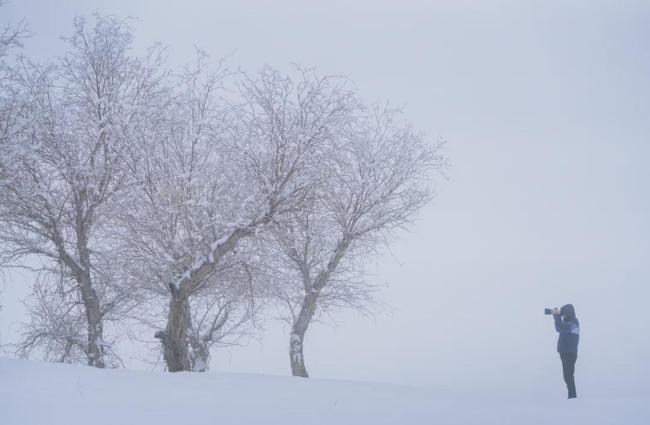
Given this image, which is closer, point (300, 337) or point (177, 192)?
point (177, 192)

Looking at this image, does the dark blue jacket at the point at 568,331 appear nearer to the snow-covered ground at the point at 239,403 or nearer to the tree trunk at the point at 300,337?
the snow-covered ground at the point at 239,403

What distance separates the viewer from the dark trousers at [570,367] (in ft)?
40.2

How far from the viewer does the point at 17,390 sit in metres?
7.96

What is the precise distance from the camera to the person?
1223cm

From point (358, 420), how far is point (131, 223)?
28.0 ft

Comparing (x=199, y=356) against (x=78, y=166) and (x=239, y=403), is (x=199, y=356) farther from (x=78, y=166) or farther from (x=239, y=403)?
(x=239, y=403)

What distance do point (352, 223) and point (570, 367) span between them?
726 cm

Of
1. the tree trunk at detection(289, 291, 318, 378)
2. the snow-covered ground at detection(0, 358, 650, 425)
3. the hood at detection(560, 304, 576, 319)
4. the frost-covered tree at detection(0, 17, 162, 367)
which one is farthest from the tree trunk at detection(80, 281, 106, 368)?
the hood at detection(560, 304, 576, 319)

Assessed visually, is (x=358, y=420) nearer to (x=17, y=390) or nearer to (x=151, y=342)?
(x=17, y=390)

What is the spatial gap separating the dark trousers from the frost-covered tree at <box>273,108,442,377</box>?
22.1 ft

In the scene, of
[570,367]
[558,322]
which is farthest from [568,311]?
[570,367]

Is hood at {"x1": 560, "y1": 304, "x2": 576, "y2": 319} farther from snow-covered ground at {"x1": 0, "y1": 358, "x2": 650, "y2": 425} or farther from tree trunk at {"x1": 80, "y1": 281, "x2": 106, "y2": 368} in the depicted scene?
tree trunk at {"x1": 80, "y1": 281, "x2": 106, "y2": 368}

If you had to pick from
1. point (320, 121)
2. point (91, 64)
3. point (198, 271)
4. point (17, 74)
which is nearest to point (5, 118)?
point (17, 74)

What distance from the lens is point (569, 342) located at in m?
12.2
